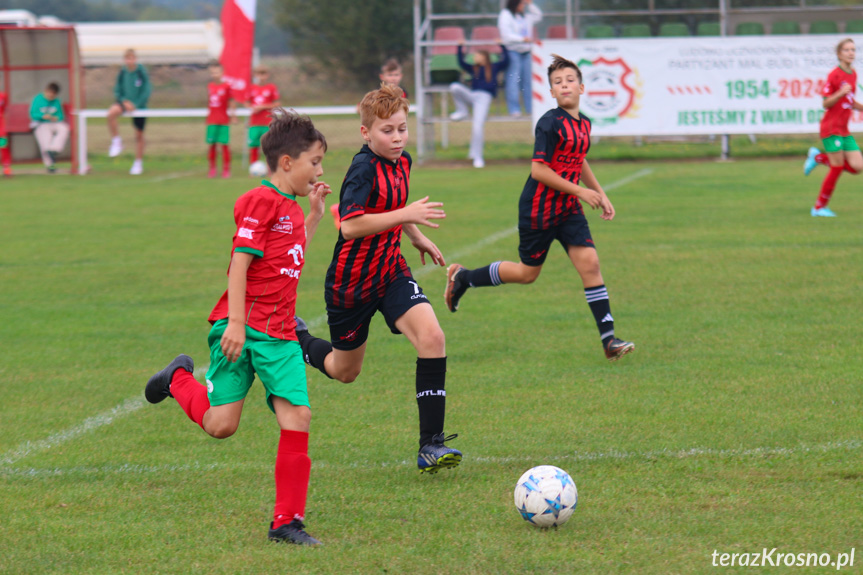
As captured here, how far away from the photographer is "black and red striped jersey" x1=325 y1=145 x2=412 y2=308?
4.59 metres

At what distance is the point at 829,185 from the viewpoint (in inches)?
457

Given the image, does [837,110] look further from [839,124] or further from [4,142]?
[4,142]

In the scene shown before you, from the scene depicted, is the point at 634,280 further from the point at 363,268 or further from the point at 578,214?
the point at 363,268

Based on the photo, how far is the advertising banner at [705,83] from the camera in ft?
58.9

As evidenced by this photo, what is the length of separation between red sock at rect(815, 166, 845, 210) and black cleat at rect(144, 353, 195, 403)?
899 centimetres

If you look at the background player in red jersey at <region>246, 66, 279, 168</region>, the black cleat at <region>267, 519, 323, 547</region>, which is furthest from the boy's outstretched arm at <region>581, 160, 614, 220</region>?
the background player in red jersey at <region>246, 66, 279, 168</region>

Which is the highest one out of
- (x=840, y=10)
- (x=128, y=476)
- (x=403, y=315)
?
(x=840, y=10)

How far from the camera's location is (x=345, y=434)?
4.89 metres

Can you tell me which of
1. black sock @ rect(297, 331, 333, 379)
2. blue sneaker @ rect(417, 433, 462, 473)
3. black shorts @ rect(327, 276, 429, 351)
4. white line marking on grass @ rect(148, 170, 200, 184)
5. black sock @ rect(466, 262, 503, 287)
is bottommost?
blue sneaker @ rect(417, 433, 462, 473)

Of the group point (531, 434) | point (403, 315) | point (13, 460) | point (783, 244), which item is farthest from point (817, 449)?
point (783, 244)

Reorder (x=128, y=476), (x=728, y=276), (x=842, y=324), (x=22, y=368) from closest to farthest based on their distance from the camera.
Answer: (x=128, y=476)
(x=22, y=368)
(x=842, y=324)
(x=728, y=276)

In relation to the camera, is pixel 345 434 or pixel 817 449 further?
pixel 345 434

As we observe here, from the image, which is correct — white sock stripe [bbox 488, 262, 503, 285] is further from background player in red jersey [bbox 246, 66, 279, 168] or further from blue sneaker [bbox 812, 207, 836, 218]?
background player in red jersey [bbox 246, 66, 279, 168]

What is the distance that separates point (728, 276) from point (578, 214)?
2597 millimetres
